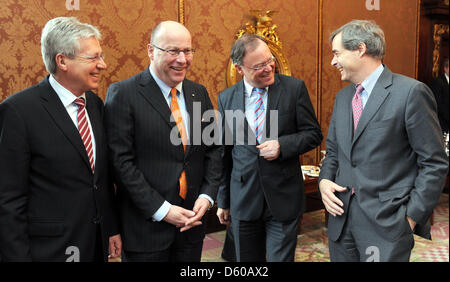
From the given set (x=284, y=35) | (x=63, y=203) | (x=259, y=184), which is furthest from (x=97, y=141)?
(x=284, y=35)

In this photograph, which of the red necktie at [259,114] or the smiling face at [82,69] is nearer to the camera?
the smiling face at [82,69]

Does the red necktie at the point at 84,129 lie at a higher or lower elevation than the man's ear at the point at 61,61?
lower

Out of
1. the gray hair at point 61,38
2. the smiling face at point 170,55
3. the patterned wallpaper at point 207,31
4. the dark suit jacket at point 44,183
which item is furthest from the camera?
the patterned wallpaper at point 207,31

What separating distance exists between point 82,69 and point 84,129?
0.27 meters

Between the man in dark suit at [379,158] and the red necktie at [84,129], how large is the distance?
118 centimetres

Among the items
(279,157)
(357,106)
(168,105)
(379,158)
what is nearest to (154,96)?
(168,105)

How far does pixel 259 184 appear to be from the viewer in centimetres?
256

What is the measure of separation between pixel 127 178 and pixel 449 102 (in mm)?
5896

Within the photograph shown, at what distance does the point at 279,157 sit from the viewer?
2535 millimetres

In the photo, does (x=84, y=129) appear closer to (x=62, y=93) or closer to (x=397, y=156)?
(x=62, y=93)

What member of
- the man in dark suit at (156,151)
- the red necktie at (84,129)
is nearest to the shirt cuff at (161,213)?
the man in dark suit at (156,151)

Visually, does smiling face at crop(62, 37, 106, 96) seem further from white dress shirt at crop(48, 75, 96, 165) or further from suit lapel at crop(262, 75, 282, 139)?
suit lapel at crop(262, 75, 282, 139)

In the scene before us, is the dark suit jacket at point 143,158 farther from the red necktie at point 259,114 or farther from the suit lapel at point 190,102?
the red necktie at point 259,114

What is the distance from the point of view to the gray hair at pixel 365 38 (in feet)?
6.47
